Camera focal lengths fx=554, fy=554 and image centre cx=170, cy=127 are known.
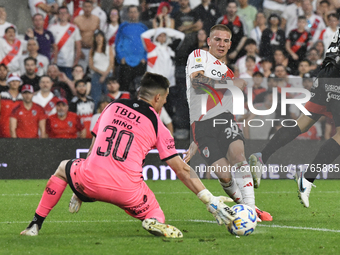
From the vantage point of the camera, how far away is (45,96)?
12.3 meters

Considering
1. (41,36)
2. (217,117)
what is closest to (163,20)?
(41,36)

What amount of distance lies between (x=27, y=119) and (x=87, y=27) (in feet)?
8.82

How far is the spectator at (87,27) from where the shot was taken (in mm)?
13102

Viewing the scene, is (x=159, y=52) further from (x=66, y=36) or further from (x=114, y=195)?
(x=114, y=195)

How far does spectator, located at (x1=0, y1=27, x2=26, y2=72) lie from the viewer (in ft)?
41.2

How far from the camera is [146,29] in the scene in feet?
42.5

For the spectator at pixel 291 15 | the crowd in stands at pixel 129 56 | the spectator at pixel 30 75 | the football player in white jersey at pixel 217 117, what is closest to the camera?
the football player in white jersey at pixel 217 117

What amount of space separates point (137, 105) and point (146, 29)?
331 inches

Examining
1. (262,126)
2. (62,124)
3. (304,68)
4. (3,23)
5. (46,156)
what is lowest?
(46,156)

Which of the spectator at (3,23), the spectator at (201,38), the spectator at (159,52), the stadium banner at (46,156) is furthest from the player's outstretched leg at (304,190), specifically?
the spectator at (3,23)

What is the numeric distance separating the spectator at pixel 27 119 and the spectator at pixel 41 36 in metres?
1.14

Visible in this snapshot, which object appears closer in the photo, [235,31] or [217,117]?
[217,117]

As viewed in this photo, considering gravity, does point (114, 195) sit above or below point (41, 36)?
below

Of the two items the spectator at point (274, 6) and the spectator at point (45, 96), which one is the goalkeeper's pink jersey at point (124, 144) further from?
the spectator at point (274, 6)
